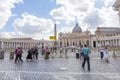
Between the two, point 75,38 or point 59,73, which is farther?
point 75,38

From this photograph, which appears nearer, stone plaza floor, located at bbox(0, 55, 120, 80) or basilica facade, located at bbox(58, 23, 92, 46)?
stone plaza floor, located at bbox(0, 55, 120, 80)

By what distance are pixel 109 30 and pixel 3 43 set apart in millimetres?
70866

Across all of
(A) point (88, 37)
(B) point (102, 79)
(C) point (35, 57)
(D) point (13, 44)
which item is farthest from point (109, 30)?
(B) point (102, 79)

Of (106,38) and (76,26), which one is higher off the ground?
(76,26)

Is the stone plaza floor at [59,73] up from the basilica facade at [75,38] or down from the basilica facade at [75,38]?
down

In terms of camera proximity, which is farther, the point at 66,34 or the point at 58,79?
the point at 66,34

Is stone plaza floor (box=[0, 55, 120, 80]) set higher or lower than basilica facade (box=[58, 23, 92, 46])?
lower

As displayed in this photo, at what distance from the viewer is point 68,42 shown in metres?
161

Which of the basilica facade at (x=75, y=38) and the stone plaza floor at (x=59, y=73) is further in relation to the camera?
the basilica facade at (x=75, y=38)

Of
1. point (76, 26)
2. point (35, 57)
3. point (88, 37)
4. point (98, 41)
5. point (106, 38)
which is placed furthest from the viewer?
point (76, 26)

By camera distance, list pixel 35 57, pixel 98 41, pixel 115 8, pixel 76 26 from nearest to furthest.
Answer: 1. pixel 35 57
2. pixel 115 8
3. pixel 98 41
4. pixel 76 26

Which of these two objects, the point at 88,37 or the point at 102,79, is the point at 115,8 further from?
the point at 88,37

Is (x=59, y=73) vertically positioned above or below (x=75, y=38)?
below

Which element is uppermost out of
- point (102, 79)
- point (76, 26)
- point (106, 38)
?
point (76, 26)
